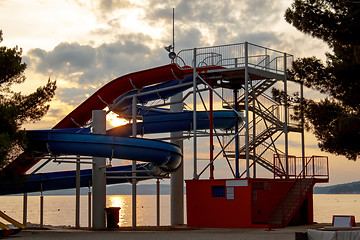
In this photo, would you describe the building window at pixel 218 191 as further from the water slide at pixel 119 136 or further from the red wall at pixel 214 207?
the water slide at pixel 119 136

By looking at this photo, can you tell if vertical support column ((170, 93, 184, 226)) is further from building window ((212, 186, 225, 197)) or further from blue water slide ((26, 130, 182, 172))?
blue water slide ((26, 130, 182, 172))

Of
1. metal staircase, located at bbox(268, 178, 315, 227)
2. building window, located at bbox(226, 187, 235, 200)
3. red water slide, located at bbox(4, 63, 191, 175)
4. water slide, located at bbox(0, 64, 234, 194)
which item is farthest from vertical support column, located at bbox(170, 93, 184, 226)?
metal staircase, located at bbox(268, 178, 315, 227)

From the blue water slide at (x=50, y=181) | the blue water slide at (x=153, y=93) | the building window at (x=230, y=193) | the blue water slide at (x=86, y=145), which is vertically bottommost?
the building window at (x=230, y=193)

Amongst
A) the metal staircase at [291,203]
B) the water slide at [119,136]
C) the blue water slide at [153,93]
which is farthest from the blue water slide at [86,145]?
the metal staircase at [291,203]

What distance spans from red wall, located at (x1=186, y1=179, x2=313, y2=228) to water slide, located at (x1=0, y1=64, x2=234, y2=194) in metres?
2.23

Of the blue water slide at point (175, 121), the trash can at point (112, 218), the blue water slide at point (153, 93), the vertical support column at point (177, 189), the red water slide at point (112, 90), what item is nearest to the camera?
the trash can at point (112, 218)

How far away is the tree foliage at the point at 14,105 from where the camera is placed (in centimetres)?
2772

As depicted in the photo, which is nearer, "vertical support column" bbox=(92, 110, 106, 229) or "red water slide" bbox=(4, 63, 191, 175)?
"vertical support column" bbox=(92, 110, 106, 229)

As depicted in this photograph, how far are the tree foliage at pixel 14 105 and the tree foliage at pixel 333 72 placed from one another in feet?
45.0

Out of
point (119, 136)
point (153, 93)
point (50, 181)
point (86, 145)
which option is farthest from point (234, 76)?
point (50, 181)

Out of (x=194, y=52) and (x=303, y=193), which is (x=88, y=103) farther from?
(x=303, y=193)

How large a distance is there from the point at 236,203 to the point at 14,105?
12434 mm

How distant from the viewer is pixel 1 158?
2684cm

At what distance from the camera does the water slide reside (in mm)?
29453
